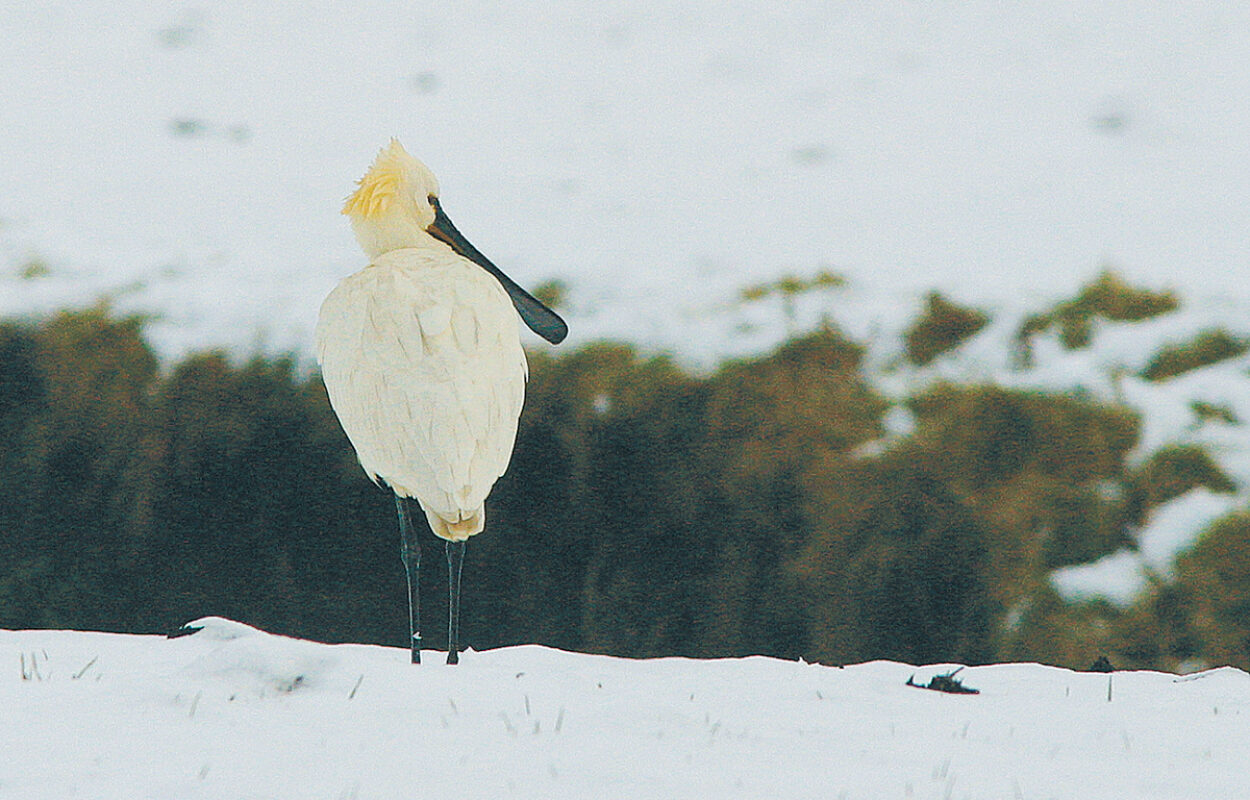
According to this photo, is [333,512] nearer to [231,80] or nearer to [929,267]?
[929,267]

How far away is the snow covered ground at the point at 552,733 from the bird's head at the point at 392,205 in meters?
1.69

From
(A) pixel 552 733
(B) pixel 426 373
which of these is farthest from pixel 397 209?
(A) pixel 552 733

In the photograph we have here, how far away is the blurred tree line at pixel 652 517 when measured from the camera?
6805 mm

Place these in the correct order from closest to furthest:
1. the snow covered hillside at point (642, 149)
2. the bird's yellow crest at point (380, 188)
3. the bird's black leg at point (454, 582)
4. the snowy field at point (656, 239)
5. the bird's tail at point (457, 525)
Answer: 1. the snowy field at point (656, 239)
2. the bird's tail at point (457, 525)
3. the bird's black leg at point (454, 582)
4. the bird's yellow crest at point (380, 188)
5. the snow covered hillside at point (642, 149)

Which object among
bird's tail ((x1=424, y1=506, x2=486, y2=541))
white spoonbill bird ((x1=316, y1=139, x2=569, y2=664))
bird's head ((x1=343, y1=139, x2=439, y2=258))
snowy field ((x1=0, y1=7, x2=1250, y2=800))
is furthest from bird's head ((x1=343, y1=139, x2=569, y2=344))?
snowy field ((x1=0, y1=7, x2=1250, y2=800))

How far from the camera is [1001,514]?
22.9 feet

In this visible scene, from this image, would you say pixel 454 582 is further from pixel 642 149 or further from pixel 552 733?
pixel 642 149

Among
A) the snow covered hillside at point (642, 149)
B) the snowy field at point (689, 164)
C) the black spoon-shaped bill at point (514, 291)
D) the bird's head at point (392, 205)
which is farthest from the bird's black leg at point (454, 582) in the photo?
the snow covered hillside at point (642, 149)

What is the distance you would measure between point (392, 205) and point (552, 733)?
2399mm

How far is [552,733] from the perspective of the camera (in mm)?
3479

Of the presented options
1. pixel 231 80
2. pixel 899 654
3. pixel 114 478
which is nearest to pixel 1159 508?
pixel 899 654

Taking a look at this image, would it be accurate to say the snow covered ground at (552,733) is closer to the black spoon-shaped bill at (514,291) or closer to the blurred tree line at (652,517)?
the black spoon-shaped bill at (514,291)

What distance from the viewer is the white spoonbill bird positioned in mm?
4406

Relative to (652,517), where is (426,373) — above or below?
above
